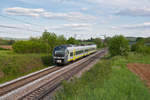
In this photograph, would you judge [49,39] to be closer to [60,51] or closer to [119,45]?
[60,51]

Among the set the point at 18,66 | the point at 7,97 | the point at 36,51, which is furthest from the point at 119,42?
the point at 7,97

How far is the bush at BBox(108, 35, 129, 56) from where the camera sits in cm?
3331

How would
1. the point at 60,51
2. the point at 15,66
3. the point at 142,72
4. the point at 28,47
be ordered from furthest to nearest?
1. the point at 28,47
2. the point at 60,51
3. the point at 142,72
4. the point at 15,66

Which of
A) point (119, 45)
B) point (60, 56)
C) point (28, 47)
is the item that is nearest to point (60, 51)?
point (60, 56)

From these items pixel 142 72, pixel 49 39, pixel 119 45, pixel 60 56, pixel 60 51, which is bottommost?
pixel 142 72

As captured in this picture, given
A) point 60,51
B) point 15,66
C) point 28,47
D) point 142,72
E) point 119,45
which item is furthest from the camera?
point 28,47

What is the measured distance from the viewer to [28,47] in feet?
119

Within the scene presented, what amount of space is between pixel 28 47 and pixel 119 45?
20.1 meters

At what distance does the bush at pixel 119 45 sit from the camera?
33.3 meters

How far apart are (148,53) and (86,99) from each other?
39743 mm

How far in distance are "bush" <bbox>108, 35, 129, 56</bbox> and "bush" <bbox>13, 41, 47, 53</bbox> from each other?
597 inches

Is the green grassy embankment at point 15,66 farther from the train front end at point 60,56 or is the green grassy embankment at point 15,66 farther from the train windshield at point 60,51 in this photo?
the train windshield at point 60,51

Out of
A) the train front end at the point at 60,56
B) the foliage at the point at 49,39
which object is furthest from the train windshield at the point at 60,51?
the foliage at the point at 49,39

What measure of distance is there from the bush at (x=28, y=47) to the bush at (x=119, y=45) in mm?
15168
